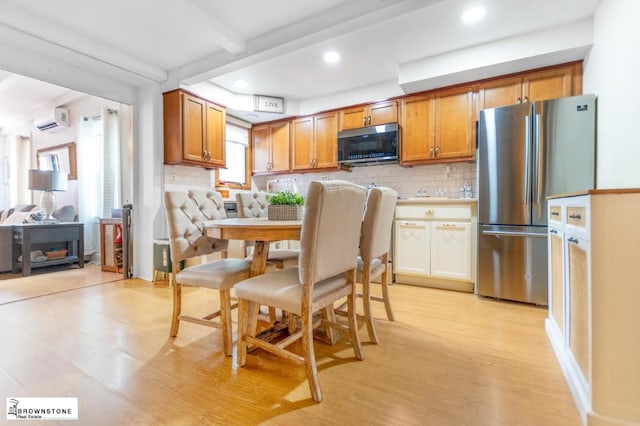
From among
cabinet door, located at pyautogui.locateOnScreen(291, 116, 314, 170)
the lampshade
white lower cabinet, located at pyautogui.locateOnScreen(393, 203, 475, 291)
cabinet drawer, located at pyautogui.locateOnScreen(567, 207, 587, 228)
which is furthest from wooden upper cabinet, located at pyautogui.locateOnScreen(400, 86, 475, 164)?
the lampshade

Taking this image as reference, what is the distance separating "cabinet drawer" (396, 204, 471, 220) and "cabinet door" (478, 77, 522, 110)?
3.73 feet

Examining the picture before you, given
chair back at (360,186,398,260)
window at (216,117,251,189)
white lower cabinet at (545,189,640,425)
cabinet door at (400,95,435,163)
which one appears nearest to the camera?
white lower cabinet at (545,189,640,425)

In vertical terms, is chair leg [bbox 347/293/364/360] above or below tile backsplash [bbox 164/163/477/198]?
below

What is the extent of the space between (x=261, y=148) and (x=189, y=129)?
142 cm

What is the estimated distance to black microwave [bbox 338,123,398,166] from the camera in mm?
3707

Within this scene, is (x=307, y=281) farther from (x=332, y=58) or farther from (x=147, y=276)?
(x=147, y=276)

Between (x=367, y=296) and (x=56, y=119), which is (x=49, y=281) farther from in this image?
(x=367, y=296)

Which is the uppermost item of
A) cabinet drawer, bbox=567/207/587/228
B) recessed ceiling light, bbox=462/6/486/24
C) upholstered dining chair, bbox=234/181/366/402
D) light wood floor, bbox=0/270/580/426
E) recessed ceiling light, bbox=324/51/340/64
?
recessed ceiling light, bbox=324/51/340/64

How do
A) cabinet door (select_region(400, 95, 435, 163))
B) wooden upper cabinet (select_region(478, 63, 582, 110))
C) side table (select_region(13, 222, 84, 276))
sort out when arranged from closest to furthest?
wooden upper cabinet (select_region(478, 63, 582, 110)) → cabinet door (select_region(400, 95, 435, 163)) → side table (select_region(13, 222, 84, 276))

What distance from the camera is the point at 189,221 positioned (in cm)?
213

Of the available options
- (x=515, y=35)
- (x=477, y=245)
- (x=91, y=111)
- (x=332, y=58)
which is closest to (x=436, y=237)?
(x=477, y=245)

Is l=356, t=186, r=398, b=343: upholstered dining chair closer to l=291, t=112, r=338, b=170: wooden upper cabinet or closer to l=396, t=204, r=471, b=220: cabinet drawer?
l=396, t=204, r=471, b=220: cabinet drawer

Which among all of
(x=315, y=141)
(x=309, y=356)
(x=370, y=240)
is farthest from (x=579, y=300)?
(x=315, y=141)

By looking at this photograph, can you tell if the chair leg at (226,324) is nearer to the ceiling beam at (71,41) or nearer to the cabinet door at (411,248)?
the cabinet door at (411,248)
